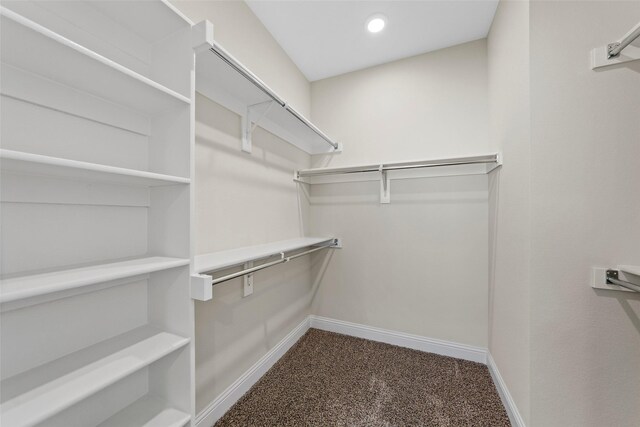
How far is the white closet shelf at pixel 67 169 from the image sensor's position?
572 millimetres

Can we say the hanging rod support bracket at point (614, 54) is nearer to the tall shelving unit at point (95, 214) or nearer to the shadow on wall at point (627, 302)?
the shadow on wall at point (627, 302)

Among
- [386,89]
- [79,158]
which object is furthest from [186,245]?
[386,89]

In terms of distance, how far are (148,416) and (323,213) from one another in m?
1.78

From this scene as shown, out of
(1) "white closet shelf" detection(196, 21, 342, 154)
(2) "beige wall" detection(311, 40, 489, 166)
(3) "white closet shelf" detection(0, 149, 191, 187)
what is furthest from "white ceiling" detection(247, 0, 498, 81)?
(3) "white closet shelf" detection(0, 149, 191, 187)

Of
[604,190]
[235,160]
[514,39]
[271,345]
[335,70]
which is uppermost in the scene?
[335,70]

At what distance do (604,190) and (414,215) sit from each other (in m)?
1.10

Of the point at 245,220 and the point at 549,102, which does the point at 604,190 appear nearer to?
the point at 549,102

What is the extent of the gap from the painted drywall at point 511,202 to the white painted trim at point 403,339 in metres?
0.18

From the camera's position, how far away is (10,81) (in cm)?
69

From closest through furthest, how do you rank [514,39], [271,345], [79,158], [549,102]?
[79,158]
[549,102]
[514,39]
[271,345]

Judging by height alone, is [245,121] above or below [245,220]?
above

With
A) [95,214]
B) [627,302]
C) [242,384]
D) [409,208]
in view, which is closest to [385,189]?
[409,208]

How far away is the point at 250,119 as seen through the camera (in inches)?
63.0

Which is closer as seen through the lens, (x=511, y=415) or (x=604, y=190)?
(x=604, y=190)
